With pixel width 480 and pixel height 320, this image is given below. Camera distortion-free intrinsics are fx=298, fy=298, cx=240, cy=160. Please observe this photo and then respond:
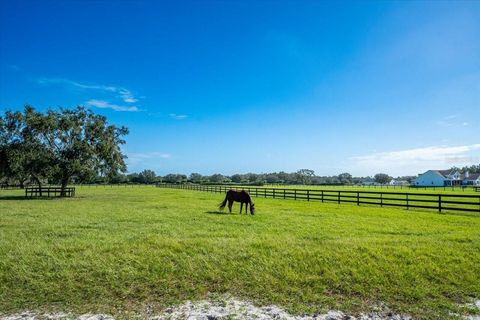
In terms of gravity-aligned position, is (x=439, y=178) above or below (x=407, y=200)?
above

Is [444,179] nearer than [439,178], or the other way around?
[444,179]

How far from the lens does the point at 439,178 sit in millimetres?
90812

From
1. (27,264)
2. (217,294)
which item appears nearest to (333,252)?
(217,294)

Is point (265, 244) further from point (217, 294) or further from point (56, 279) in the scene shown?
point (56, 279)

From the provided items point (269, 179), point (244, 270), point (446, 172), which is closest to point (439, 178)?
point (446, 172)

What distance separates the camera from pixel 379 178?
147125 millimetres

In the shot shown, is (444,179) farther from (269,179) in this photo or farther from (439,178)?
(269,179)

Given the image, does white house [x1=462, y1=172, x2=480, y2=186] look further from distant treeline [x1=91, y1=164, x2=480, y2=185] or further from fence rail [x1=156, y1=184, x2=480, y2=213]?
fence rail [x1=156, y1=184, x2=480, y2=213]

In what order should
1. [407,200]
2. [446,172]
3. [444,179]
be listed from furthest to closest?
[446,172] < [444,179] < [407,200]

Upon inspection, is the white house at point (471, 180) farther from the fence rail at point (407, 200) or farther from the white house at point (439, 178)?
the fence rail at point (407, 200)

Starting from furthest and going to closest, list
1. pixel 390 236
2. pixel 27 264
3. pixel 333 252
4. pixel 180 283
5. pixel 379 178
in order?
1. pixel 379 178
2. pixel 390 236
3. pixel 333 252
4. pixel 27 264
5. pixel 180 283

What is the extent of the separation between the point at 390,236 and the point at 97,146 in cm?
3071

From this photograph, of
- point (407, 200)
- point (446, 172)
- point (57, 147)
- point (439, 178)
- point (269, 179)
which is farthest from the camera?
point (269, 179)

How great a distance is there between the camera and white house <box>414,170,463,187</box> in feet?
296
